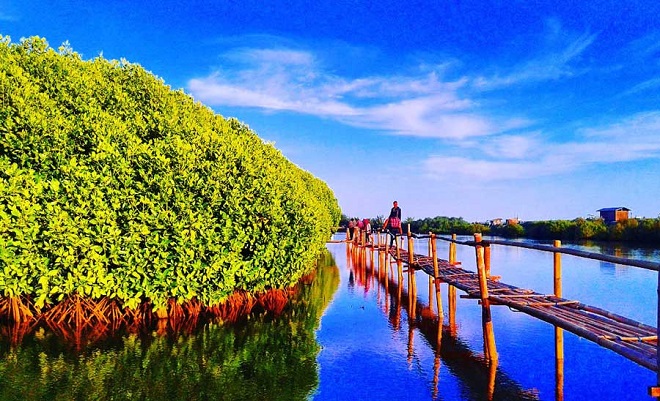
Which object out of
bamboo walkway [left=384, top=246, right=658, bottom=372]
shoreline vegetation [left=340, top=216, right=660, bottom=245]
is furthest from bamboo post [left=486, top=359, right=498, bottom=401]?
shoreline vegetation [left=340, top=216, right=660, bottom=245]

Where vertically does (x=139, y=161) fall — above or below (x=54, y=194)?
above

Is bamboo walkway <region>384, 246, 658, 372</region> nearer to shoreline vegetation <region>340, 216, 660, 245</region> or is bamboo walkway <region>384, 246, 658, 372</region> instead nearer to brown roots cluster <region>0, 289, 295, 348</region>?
brown roots cluster <region>0, 289, 295, 348</region>

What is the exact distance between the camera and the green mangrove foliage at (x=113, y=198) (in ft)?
29.2

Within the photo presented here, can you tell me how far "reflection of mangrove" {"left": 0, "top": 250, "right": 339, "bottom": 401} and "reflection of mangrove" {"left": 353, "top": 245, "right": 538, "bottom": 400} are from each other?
2.17 metres

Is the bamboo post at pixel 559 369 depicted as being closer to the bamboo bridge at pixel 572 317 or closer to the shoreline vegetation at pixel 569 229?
the bamboo bridge at pixel 572 317

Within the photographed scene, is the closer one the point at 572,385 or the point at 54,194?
the point at 572,385

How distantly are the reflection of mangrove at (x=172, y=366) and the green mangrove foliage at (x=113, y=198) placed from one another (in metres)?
0.93

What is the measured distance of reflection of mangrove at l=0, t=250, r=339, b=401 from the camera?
6.63 m

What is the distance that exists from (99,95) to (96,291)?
427 centimetres

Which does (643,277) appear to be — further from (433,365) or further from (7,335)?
(7,335)

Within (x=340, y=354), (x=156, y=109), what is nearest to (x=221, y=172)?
(x=156, y=109)

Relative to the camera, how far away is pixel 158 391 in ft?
21.9

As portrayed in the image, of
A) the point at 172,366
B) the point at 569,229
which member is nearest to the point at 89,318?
the point at 172,366

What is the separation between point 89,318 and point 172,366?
10.1 ft
